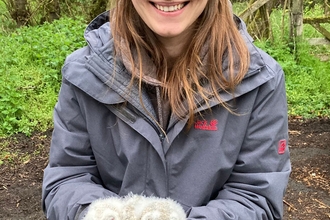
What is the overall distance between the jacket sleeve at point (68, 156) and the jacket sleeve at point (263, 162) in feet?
1.47

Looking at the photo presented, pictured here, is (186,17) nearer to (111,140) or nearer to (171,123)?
(171,123)

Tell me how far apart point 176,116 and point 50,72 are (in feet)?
14.2

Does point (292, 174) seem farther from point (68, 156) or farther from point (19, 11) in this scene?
point (19, 11)

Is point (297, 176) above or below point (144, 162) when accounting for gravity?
below

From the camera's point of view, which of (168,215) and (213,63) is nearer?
(168,215)

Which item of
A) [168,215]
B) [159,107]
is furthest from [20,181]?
[168,215]

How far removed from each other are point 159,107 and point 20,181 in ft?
8.92

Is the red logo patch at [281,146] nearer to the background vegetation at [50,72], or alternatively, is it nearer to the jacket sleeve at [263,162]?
the jacket sleeve at [263,162]

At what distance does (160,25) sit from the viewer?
5.06ft

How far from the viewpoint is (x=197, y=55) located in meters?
1.64

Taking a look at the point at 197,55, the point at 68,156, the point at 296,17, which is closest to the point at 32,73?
the point at 296,17

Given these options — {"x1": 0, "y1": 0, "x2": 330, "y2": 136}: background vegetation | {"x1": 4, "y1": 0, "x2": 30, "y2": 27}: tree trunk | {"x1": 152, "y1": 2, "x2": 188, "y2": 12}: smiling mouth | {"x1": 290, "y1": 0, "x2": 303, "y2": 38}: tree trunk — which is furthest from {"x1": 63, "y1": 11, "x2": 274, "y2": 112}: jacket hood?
{"x1": 4, "y1": 0, "x2": 30, "y2": 27}: tree trunk

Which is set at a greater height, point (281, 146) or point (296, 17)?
point (281, 146)

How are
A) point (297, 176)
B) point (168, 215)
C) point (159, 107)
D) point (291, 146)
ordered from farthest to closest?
1. point (291, 146)
2. point (297, 176)
3. point (159, 107)
4. point (168, 215)
